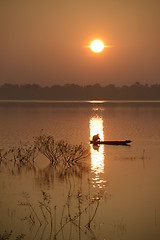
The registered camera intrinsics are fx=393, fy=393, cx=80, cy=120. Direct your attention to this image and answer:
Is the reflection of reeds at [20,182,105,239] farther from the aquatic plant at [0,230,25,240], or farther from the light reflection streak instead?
the light reflection streak

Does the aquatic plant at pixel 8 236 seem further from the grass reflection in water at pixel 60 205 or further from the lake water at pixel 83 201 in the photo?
the lake water at pixel 83 201

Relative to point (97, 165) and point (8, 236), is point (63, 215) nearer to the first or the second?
point (8, 236)

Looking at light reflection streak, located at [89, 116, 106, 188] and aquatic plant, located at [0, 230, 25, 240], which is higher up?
light reflection streak, located at [89, 116, 106, 188]

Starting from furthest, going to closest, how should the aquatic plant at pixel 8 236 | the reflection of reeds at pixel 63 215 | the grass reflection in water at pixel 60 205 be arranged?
the reflection of reeds at pixel 63 215 → the grass reflection in water at pixel 60 205 → the aquatic plant at pixel 8 236

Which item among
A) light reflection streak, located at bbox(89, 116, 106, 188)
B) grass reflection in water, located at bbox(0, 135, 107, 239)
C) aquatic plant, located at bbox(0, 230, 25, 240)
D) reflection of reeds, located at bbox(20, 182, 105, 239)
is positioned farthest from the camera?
light reflection streak, located at bbox(89, 116, 106, 188)

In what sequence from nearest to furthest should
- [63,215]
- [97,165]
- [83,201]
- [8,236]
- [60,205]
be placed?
[8,236]
[63,215]
[60,205]
[83,201]
[97,165]

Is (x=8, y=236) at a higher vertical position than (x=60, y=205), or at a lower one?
lower

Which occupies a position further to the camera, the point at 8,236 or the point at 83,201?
the point at 83,201

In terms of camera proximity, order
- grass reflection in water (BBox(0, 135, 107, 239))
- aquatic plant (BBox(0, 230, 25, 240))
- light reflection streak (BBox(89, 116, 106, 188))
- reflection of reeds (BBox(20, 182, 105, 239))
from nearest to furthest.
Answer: aquatic plant (BBox(0, 230, 25, 240)) < grass reflection in water (BBox(0, 135, 107, 239)) < reflection of reeds (BBox(20, 182, 105, 239)) < light reflection streak (BBox(89, 116, 106, 188))

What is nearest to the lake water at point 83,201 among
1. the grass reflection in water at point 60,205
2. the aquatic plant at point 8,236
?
the grass reflection in water at point 60,205

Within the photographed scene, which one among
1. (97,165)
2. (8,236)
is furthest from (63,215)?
(97,165)

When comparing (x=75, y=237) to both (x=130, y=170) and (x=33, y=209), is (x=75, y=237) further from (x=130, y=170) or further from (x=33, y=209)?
(x=130, y=170)

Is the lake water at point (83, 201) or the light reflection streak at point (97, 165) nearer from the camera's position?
the lake water at point (83, 201)

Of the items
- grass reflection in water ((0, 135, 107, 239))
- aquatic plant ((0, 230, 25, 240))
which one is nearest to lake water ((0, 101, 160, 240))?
grass reflection in water ((0, 135, 107, 239))
